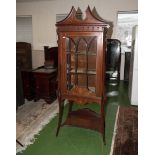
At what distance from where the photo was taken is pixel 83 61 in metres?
2.74

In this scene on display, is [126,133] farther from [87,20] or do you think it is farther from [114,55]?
[114,55]

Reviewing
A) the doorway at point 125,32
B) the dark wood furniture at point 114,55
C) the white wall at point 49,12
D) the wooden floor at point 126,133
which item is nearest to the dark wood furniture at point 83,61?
the wooden floor at point 126,133

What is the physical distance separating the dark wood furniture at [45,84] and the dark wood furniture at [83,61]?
4.60ft

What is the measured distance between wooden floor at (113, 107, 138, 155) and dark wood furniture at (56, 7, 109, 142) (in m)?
0.28

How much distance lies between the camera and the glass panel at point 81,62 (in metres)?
2.60

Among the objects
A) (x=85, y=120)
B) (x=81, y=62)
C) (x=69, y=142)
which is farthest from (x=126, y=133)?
(x=81, y=62)

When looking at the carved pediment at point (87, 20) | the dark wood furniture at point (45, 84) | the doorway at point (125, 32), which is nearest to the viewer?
the carved pediment at point (87, 20)

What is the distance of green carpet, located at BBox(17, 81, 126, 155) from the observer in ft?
8.34

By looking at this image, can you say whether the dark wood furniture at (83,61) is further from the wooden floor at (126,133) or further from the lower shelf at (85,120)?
the wooden floor at (126,133)

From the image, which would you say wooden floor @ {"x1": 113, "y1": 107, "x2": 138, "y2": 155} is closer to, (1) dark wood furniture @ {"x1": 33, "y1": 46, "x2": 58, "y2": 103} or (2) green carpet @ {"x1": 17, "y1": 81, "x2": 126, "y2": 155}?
(2) green carpet @ {"x1": 17, "y1": 81, "x2": 126, "y2": 155}

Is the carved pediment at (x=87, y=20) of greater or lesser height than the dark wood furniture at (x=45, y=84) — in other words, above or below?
above

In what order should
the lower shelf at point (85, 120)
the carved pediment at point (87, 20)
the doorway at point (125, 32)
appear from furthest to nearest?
the doorway at point (125, 32), the lower shelf at point (85, 120), the carved pediment at point (87, 20)

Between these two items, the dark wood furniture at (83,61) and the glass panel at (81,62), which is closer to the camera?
the dark wood furniture at (83,61)

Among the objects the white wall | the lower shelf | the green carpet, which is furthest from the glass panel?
the white wall
